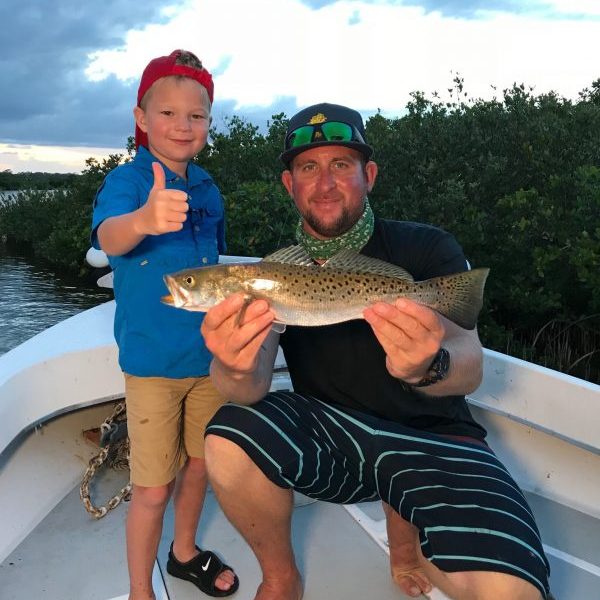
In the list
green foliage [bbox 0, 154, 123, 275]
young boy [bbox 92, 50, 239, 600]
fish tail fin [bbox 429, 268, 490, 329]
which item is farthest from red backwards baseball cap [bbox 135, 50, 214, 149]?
green foliage [bbox 0, 154, 123, 275]

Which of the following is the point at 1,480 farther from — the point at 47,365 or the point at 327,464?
the point at 327,464

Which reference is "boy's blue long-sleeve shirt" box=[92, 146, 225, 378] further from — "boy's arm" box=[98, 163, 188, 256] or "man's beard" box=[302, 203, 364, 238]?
"man's beard" box=[302, 203, 364, 238]

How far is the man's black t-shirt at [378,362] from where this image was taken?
9.68 ft

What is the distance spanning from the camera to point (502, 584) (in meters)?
2.25

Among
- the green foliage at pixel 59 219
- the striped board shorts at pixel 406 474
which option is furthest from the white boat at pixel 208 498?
the green foliage at pixel 59 219

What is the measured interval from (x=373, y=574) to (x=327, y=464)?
2.75ft

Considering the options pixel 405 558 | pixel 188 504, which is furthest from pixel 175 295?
pixel 405 558

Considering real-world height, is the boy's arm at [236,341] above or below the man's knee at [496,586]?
above

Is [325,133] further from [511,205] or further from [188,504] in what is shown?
[511,205]

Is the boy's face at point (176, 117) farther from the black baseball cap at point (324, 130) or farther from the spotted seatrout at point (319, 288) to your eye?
the spotted seatrout at point (319, 288)

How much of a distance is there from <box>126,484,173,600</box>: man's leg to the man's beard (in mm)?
1488

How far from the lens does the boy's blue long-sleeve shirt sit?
2807mm

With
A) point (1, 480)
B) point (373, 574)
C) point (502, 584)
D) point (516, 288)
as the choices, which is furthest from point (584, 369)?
point (1, 480)

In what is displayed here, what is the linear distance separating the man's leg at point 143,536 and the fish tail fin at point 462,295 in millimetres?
1563
